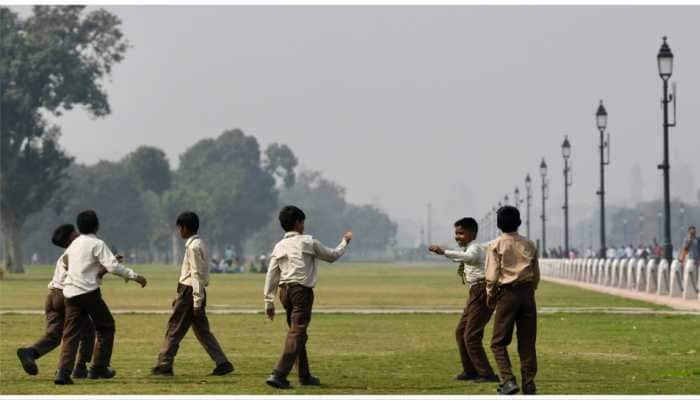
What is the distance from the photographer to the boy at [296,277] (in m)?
14.6

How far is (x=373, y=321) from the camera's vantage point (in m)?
28.3

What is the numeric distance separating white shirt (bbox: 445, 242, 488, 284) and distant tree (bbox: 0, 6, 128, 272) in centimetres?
6903

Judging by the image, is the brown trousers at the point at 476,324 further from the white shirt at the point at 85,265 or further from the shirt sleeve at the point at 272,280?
the white shirt at the point at 85,265

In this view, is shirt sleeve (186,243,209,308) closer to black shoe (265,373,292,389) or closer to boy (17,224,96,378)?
boy (17,224,96,378)

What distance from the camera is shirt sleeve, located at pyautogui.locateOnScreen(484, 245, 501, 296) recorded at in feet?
43.8

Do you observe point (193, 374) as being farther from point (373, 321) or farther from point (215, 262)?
point (215, 262)

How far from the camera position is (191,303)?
1573cm

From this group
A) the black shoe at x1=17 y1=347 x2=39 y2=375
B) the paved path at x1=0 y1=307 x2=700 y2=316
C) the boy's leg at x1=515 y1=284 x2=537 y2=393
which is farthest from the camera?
the paved path at x1=0 y1=307 x2=700 y2=316

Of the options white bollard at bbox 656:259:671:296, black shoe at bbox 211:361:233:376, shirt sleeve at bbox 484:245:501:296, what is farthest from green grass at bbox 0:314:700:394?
white bollard at bbox 656:259:671:296

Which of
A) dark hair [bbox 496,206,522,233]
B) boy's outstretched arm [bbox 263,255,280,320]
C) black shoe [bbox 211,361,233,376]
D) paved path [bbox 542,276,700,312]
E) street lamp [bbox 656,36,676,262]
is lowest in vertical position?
black shoe [bbox 211,361,233,376]

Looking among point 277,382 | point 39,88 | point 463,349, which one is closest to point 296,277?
point 277,382

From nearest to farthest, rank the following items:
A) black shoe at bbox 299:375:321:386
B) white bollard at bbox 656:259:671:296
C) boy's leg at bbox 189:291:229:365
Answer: black shoe at bbox 299:375:321:386
boy's leg at bbox 189:291:229:365
white bollard at bbox 656:259:671:296

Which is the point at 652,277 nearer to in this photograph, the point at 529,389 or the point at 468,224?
the point at 468,224

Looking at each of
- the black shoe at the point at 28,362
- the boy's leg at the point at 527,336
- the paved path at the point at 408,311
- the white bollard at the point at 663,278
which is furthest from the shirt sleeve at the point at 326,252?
the white bollard at the point at 663,278
